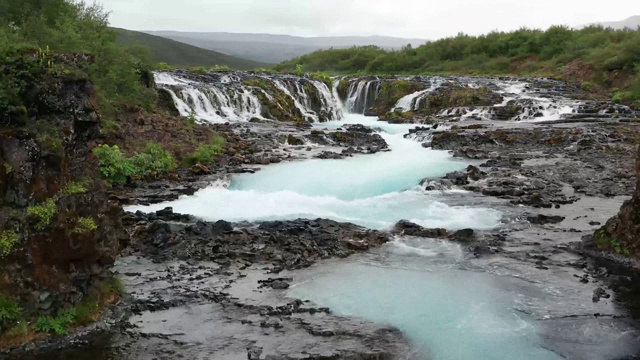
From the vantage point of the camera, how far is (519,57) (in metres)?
70.8

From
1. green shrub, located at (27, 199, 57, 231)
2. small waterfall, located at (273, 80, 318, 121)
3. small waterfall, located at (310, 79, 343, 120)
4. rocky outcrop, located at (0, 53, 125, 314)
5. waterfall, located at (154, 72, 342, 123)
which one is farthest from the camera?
small waterfall, located at (310, 79, 343, 120)

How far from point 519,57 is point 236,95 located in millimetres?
45460

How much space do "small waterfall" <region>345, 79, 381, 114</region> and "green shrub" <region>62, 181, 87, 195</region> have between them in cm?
4018

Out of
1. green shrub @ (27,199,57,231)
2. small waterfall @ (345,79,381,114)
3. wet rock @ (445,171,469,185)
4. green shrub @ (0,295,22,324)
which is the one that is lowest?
green shrub @ (0,295,22,324)

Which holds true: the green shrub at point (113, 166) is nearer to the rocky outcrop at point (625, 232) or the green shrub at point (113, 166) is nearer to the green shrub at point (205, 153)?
the green shrub at point (205, 153)

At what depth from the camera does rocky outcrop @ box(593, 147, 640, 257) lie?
13.1 metres

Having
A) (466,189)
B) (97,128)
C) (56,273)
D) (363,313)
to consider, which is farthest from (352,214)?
(56,273)

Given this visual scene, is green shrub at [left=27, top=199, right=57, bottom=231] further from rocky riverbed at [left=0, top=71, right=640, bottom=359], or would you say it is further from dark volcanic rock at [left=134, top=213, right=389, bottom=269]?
dark volcanic rock at [left=134, top=213, right=389, bottom=269]

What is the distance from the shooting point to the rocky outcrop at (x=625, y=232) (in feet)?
42.9

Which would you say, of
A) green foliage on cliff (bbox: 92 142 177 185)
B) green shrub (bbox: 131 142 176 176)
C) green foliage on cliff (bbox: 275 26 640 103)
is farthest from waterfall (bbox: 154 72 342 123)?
green foliage on cliff (bbox: 275 26 640 103)

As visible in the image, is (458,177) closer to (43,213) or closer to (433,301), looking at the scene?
(433,301)

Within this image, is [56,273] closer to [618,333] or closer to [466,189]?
[618,333]

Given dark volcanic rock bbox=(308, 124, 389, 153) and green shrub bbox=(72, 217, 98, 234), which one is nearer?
green shrub bbox=(72, 217, 98, 234)

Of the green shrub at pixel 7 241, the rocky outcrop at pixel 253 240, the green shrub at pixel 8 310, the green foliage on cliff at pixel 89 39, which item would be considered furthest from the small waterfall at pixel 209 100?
the green shrub at pixel 8 310
